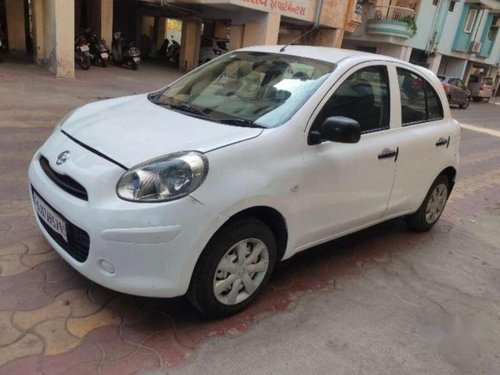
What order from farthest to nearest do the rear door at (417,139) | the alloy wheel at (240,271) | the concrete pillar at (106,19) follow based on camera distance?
the concrete pillar at (106,19), the rear door at (417,139), the alloy wheel at (240,271)

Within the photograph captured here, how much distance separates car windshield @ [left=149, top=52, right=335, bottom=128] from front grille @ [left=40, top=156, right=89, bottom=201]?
91 centimetres

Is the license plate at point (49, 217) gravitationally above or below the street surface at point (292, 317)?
above

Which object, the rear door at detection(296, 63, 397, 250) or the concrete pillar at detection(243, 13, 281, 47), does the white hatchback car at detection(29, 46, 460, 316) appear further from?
the concrete pillar at detection(243, 13, 281, 47)

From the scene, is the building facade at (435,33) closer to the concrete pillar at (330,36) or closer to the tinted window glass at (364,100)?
the concrete pillar at (330,36)

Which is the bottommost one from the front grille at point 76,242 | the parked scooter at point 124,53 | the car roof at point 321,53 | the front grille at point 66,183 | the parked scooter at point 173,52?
the parked scooter at point 173,52

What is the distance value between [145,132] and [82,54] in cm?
1313

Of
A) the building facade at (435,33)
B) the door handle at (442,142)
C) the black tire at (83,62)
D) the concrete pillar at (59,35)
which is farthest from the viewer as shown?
the building facade at (435,33)

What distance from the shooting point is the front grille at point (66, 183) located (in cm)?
249

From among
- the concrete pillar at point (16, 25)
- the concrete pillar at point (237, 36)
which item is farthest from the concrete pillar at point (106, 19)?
the concrete pillar at point (237, 36)

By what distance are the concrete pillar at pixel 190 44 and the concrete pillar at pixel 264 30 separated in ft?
12.3

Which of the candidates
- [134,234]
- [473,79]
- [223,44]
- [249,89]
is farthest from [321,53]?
[473,79]

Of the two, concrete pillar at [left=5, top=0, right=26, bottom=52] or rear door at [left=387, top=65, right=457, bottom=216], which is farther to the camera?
concrete pillar at [left=5, top=0, right=26, bottom=52]

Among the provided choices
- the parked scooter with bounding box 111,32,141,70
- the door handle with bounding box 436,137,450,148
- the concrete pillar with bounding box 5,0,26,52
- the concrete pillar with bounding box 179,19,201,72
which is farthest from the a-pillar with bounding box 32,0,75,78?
the door handle with bounding box 436,137,450,148

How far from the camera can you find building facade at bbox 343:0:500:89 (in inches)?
953
